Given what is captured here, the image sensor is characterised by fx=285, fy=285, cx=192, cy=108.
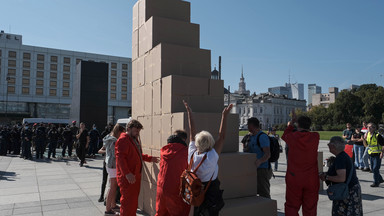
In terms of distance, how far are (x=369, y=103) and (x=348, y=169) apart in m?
74.2

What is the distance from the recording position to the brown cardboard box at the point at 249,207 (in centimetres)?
437

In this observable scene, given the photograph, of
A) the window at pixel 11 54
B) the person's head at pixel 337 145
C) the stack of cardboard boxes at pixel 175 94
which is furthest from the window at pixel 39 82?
the person's head at pixel 337 145

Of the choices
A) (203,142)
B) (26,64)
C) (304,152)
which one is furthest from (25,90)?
(304,152)

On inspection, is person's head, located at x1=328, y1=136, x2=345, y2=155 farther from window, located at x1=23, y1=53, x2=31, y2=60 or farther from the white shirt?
window, located at x1=23, y1=53, x2=31, y2=60

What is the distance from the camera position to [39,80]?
7238cm

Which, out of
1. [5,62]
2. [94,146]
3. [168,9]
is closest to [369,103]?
[94,146]

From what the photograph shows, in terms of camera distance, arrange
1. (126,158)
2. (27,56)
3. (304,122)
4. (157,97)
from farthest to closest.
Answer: (27,56) < (157,97) < (126,158) < (304,122)

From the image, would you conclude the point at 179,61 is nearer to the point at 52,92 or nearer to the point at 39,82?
the point at 52,92

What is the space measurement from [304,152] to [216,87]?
2.10m

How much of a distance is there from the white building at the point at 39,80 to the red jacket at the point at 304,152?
69423 mm

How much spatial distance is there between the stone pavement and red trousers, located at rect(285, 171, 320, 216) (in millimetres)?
1822

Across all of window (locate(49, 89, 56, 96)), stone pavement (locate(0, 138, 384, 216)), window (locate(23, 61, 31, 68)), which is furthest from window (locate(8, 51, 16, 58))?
stone pavement (locate(0, 138, 384, 216))

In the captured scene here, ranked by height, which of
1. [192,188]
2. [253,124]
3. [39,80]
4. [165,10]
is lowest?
[192,188]

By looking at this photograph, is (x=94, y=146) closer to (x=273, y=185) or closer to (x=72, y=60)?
(x=273, y=185)
